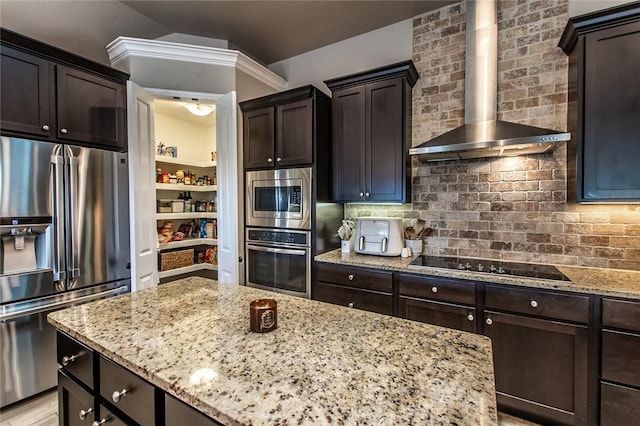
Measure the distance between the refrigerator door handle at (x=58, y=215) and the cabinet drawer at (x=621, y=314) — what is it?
11.5ft

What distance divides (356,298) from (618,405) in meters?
1.58

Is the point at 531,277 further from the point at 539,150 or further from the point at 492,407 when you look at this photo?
the point at 492,407

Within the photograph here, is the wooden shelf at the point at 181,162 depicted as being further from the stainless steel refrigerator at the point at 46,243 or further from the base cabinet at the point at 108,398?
the base cabinet at the point at 108,398

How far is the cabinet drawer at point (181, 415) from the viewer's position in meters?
0.76

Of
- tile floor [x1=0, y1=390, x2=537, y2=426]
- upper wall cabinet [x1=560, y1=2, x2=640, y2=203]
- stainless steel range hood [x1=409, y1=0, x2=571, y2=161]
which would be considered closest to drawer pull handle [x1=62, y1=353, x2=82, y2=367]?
tile floor [x1=0, y1=390, x2=537, y2=426]

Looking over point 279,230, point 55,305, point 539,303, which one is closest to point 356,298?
point 279,230

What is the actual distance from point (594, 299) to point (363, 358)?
160cm

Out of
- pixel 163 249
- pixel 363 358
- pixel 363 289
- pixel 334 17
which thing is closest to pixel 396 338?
pixel 363 358

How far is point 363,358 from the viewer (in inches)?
35.5

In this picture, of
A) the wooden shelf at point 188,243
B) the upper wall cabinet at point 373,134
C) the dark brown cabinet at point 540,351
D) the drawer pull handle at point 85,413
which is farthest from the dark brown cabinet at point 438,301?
the wooden shelf at point 188,243

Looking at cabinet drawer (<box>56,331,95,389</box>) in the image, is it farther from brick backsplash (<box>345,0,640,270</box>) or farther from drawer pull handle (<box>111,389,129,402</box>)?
brick backsplash (<box>345,0,640,270</box>)

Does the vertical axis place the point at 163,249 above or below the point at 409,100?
below

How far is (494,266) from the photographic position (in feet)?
7.25

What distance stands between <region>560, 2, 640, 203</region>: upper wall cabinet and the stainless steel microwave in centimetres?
196
